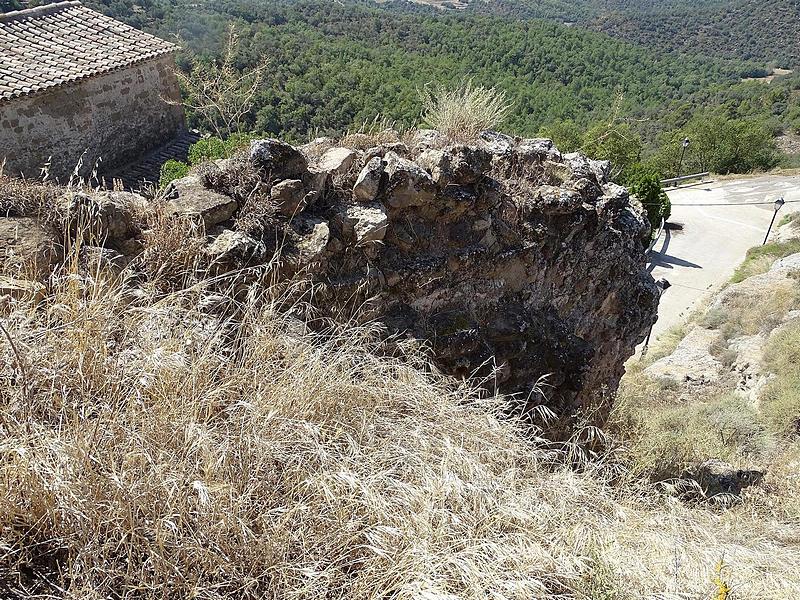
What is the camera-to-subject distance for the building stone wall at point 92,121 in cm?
706

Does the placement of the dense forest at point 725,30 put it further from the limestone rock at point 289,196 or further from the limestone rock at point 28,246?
the limestone rock at point 28,246

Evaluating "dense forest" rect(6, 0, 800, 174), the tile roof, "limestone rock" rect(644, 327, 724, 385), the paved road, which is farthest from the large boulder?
the paved road

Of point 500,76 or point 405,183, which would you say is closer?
point 405,183

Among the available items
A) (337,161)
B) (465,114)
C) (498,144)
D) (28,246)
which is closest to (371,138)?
(337,161)

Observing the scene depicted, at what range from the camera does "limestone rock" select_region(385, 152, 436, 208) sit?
3.97 metres

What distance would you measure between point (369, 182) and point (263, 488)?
2.50 m

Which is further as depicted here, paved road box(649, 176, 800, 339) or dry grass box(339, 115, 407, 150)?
paved road box(649, 176, 800, 339)

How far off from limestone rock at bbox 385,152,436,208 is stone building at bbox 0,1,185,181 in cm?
517

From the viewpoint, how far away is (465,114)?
16.6 feet

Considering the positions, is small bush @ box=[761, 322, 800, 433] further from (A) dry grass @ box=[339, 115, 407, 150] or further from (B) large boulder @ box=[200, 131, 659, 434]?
(A) dry grass @ box=[339, 115, 407, 150]

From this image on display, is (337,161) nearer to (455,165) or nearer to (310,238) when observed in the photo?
(310,238)

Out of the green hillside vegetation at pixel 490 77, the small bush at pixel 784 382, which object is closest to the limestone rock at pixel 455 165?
the green hillside vegetation at pixel 490 77

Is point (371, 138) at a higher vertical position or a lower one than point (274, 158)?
higher

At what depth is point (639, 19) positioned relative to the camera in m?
90.9
